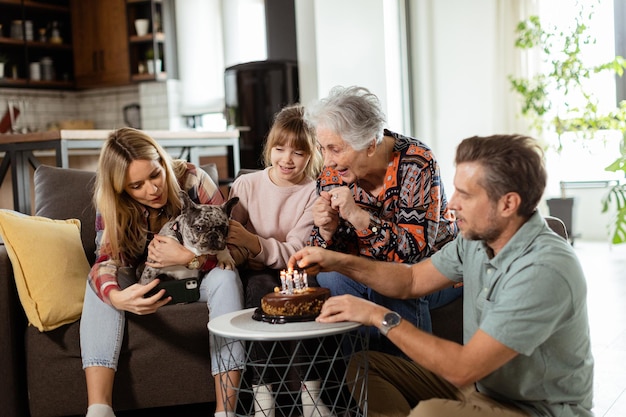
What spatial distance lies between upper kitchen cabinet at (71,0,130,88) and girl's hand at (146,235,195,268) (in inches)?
231

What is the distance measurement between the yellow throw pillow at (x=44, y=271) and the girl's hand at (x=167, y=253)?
334 mm

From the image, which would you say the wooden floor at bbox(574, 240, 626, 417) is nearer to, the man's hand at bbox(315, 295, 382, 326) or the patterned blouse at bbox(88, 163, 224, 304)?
the man's hand at bbox(315, 295, 382, 326)

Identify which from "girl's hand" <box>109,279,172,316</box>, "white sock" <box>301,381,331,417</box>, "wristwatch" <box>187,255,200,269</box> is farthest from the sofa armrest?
"white sock" <box>301,381,331,417</box>

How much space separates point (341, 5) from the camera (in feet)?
21.9

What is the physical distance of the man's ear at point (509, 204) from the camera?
1.71 metres

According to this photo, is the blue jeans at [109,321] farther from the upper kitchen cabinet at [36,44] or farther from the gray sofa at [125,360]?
the upper kitchen cabinet at [36,44]

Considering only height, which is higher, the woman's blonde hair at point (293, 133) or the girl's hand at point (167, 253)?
the woman's blonde hair at point (293, 133)

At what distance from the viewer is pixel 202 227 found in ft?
8.05

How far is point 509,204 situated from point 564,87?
591 cm

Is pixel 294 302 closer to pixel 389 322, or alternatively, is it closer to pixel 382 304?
pixel 389 322

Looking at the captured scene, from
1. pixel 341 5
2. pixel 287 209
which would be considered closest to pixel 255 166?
pixel 341 5

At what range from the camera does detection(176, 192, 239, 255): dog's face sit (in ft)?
8.07

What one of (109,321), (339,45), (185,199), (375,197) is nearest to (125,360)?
(109,321)

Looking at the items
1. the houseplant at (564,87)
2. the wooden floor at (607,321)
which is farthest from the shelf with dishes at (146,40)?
the wooden floor at (607,321)
